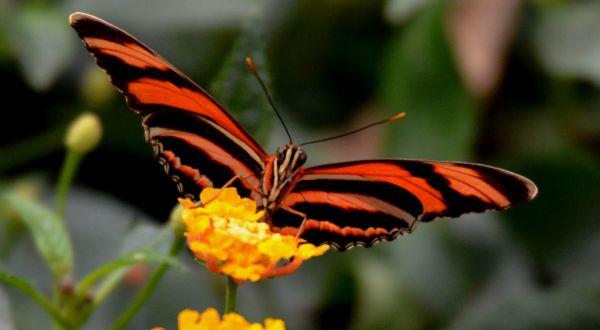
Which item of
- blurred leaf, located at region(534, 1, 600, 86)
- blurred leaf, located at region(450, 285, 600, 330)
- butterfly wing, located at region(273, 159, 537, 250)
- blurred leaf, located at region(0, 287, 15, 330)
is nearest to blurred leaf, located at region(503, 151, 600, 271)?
blurred leaf, located at region(534, 1, 600, 86)

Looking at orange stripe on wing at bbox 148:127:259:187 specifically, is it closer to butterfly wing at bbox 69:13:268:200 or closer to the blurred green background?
butterfly wing at bbox 69:13:268:200

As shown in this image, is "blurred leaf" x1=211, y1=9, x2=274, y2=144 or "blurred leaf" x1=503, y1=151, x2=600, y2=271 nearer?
"blurred leaf" x1=211, y1=9, x2=274, y2=144

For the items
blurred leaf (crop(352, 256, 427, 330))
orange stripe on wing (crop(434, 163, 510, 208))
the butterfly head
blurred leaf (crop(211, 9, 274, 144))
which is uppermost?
blurred leaf (crop(211, 9, 274, 144))

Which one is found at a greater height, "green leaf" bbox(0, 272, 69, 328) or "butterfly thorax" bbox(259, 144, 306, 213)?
"butterfly thorax" bbox(259, 144, 306, 213)

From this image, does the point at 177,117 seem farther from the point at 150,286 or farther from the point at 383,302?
the point at 383,302

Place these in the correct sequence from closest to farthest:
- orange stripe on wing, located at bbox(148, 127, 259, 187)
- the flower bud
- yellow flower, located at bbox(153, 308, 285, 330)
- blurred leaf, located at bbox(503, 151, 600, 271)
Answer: yellow flower, located at bbox(153, 308, 285, 330)
orange stripe on wing, located at bbox(148, 127, 259, 187)
the flower bud
blurred leaf, located at bbox(503, 151, 600, 271)

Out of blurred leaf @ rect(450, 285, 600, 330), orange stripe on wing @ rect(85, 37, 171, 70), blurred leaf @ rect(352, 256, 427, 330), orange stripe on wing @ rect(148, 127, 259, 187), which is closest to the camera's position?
orange stripe on wing @ rect(85, 37, 171, 70)

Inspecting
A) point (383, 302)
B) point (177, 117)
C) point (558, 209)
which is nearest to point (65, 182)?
point (177, 117)
